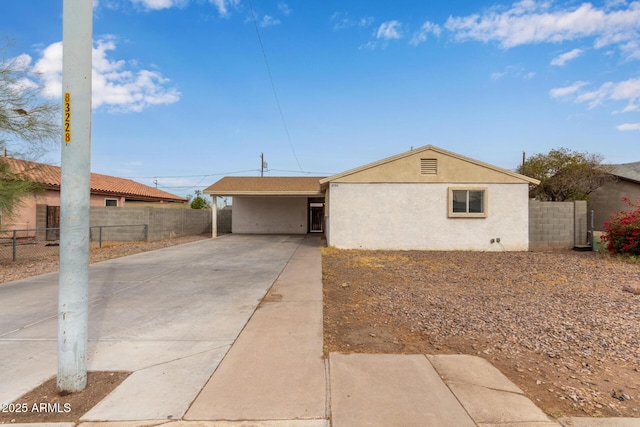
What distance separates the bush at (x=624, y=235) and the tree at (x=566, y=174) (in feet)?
27.2

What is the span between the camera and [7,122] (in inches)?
353

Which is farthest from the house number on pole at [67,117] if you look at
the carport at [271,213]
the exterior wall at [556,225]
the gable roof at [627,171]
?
the gable roof at [627,171]

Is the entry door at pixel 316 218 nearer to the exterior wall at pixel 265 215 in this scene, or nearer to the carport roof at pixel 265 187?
the exterior wall at pixel 265 215

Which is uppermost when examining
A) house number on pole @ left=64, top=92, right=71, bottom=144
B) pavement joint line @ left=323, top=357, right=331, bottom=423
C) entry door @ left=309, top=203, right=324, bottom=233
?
house number on pole @ left=64, top=92, right=71, bottom=144

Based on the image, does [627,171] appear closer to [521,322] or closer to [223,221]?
[521,322]

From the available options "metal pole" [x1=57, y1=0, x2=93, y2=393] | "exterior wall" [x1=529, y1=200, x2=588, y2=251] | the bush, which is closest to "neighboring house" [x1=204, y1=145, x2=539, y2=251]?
"exterior wall" [x1=529, y1=200, x2=588, y2=251]

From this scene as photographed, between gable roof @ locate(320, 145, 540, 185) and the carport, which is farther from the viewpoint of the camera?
the carport

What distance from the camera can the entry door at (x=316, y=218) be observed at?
23.8 meters

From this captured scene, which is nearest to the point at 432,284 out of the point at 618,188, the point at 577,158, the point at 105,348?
the point at 105,348

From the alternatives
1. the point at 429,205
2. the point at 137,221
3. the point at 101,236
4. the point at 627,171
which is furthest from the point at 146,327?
the point at 627,171

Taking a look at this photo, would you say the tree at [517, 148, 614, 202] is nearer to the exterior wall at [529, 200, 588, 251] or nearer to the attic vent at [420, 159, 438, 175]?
the exterior wall at [529, 200, 588, 251]

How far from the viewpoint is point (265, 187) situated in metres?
20.3

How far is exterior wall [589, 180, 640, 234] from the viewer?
17766 millimetres

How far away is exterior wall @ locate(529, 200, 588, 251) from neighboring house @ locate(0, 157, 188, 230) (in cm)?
1738
